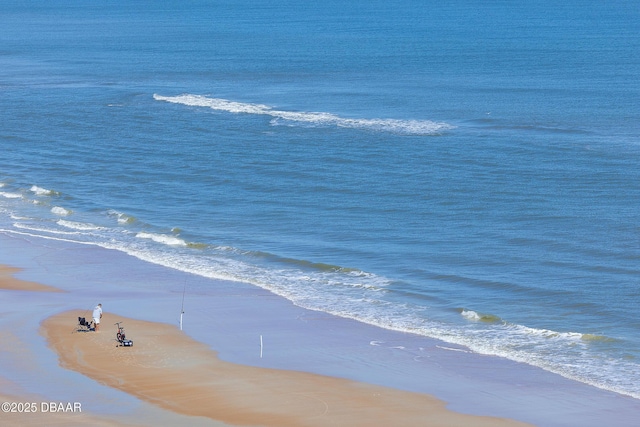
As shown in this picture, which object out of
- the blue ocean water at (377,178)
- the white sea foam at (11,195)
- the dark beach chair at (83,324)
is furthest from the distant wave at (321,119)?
the dark beach chair at (83,324)

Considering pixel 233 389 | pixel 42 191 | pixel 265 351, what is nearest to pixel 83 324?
pixel 265 351

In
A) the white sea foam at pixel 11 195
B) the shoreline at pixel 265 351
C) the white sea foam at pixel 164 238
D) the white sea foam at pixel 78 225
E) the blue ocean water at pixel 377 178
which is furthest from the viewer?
the white sea foam at pixel 11 195

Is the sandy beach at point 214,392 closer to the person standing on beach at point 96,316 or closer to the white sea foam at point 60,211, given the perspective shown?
the person standing on beach at point 96,316

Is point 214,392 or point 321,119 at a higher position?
point 321,119

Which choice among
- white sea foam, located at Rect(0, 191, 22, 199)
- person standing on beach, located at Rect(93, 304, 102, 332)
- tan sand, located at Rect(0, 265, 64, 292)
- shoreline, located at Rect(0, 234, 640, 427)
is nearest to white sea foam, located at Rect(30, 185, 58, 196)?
white sea foam, located at Rect(0, 191, 22, 199)

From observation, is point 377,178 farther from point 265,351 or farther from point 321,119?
point 265,351

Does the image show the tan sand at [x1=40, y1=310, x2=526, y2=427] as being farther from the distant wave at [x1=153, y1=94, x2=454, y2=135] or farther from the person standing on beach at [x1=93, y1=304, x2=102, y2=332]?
the distant wave at [x1=153, y1=94, x2=454, y2=135]

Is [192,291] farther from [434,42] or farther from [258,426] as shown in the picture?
[434,42]
